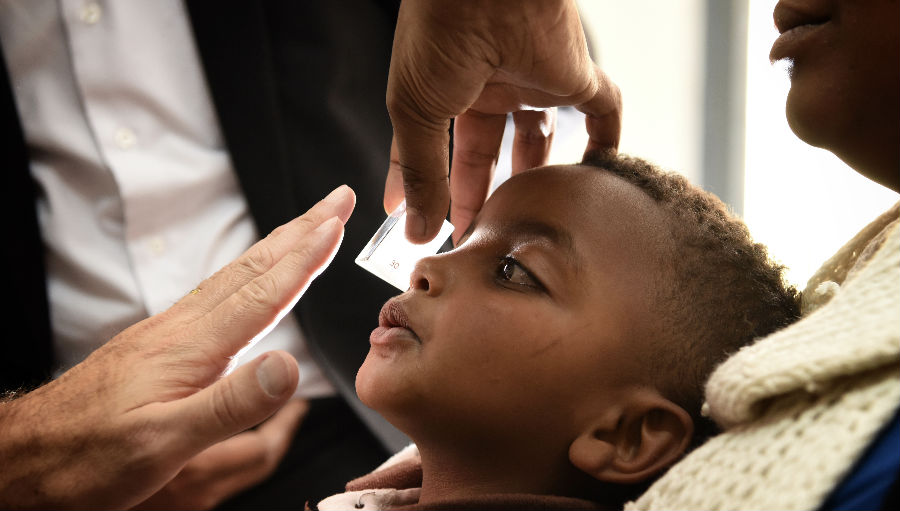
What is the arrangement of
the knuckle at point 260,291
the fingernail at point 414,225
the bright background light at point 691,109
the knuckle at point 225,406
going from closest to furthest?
1. the knuckle at point 225,406
2. the knuckle at point 260,291
3. the fingernail at point 414,225
4. the bright background light at point 691,109

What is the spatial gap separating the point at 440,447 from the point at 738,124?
1.78 m

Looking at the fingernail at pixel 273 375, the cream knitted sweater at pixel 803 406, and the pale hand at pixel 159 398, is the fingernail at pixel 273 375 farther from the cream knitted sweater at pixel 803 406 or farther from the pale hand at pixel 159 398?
the cream knitted sweater at pixel 803 406

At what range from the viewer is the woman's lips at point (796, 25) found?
2.88 feet

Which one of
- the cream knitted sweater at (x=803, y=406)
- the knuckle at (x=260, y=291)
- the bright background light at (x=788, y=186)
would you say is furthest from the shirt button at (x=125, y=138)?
the bright background light at (x=788, y=186)

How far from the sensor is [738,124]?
223cm

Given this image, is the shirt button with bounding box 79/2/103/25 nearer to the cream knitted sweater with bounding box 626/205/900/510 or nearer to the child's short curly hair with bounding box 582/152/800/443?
the child's short curly hair with bounding box 582/152/800/443

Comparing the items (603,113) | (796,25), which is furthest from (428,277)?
(796,25)

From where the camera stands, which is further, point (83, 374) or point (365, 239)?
point (365, 239)

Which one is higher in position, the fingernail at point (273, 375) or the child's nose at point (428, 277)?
the child's nose at point (428, 277)

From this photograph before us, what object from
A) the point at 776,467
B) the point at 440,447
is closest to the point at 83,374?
the point at 440,447

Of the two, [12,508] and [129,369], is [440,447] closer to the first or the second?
[129,369]

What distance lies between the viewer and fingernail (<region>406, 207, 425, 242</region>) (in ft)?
3.30

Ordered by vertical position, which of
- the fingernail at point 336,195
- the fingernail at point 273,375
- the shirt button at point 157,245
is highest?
the fingernail at point 336,195

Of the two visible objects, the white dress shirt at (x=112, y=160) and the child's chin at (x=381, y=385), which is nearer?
the child's chin at (x=381, y=385)
